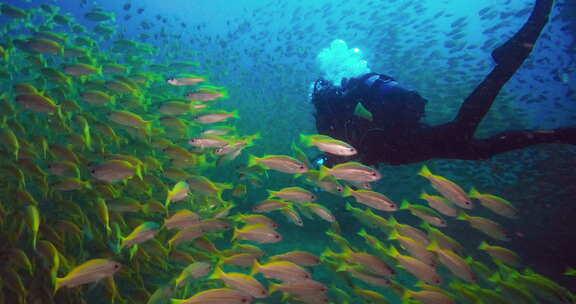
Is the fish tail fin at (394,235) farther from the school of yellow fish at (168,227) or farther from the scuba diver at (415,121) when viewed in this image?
the scuba diver at (415,121)

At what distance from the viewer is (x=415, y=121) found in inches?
208

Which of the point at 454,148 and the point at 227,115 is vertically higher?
the point at 227,115

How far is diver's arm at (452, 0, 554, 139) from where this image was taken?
4.84 m

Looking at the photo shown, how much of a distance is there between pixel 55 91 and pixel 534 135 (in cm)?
889

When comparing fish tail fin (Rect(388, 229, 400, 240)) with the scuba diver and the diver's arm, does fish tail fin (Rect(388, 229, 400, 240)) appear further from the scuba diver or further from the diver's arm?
the diver's arm

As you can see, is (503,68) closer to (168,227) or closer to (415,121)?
(415,121)

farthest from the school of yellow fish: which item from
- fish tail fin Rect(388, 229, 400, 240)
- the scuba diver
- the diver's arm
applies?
the diver's arm

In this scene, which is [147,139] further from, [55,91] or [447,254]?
[447,254]

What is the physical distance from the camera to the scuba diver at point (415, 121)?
4.87 meters

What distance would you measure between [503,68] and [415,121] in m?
1.69

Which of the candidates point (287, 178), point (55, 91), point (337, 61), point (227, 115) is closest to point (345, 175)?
point (227, 115)

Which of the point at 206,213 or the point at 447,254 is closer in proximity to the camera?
the point at 447,254

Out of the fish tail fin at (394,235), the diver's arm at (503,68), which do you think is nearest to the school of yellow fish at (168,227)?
the fish tail fin at (394,235)

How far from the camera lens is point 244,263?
12.9 feet
